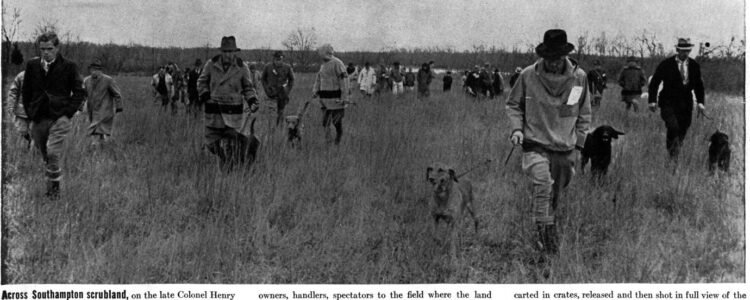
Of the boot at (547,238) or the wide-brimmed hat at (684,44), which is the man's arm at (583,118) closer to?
the boot at (547,238)

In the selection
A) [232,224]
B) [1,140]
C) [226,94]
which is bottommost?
[232,224]

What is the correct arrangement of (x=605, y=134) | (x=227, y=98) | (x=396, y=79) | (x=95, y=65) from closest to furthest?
1. (x=605, y=134)
2. (x=227, y=98)
3. (x=95, y=65)
4. (x=396, y=79)

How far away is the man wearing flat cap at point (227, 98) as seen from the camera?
7.56 metres

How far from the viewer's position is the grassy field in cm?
497

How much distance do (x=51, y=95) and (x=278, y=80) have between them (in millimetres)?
6874

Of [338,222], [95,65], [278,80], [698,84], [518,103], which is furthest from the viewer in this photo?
[278,80]

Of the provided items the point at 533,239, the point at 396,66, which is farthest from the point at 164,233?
the point at 396,66

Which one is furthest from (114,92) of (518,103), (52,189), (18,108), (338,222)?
(518,103)

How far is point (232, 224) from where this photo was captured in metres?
5.71

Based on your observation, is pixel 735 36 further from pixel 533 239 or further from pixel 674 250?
pixel 533 239

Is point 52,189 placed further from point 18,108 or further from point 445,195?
point 445,195

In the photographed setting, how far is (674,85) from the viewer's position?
7855 millimetres

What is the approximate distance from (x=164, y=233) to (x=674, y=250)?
4.03 metres
